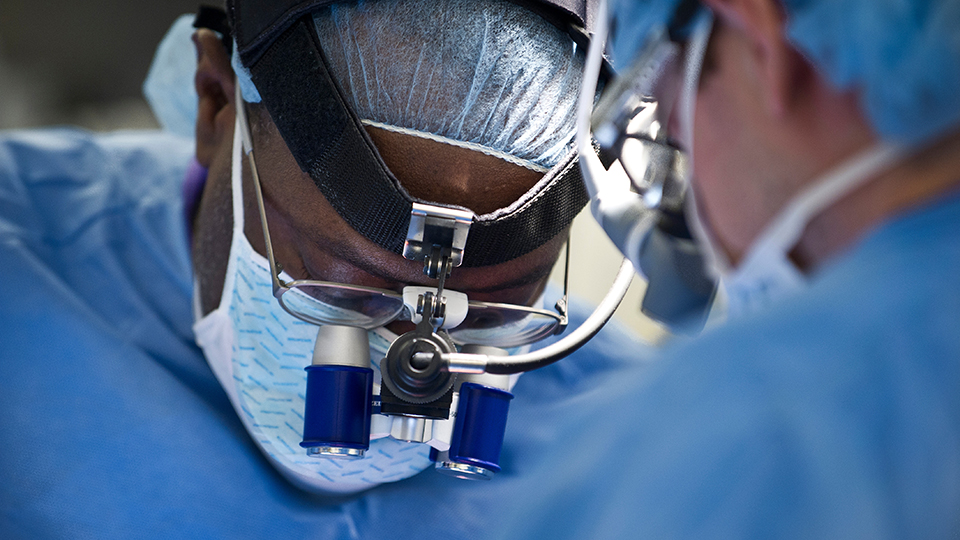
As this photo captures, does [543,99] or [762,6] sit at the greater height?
[762,6]

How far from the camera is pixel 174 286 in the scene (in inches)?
71.4

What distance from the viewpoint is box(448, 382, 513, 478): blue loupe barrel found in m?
1.24

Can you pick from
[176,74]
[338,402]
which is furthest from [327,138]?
[176,74]

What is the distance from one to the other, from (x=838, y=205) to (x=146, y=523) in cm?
128

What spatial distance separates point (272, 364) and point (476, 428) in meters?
0.38

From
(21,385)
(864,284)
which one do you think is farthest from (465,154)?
(21,385)

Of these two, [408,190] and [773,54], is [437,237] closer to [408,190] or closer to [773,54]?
[408,190]

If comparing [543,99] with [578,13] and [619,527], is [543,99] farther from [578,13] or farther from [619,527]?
[619,527]

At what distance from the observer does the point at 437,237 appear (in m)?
1.11

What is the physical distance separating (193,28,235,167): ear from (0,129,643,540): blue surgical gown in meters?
0.42

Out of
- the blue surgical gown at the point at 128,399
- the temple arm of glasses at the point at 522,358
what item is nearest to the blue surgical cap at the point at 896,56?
the temple arm of glasses at the point at 522,358

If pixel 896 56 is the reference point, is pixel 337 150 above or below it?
below

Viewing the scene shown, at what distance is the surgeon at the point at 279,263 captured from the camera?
1.11 metres

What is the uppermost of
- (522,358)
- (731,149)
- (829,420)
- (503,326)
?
(731,149)
